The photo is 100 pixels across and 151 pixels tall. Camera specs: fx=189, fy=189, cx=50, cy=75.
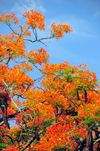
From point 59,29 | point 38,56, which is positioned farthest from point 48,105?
point 59,29

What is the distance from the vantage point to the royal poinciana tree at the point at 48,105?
7.66 metres

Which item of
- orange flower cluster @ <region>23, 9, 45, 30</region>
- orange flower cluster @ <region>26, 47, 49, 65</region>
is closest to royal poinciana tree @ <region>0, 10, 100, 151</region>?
orange flower cluster @ <region>26, 47, 49, 65</region>

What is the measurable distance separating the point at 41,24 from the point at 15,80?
4878 millimetres

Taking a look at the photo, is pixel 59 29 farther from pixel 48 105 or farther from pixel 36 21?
pixel 48 105

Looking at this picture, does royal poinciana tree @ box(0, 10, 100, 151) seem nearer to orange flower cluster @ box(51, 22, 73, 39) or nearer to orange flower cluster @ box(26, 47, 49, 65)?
orange flower cluster @ box(26, 47, 49, 65)

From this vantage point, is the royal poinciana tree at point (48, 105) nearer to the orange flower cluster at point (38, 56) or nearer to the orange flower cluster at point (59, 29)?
the orange flower cluster at point (38, 56)

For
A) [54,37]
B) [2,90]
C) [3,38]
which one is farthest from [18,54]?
[54,37]

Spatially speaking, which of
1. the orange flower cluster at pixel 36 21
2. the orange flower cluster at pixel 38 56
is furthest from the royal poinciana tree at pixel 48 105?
the orange flower cluster at pixel 36 21

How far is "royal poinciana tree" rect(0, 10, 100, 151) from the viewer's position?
7664 mm

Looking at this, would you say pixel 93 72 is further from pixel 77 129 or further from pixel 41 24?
pixel 41 24

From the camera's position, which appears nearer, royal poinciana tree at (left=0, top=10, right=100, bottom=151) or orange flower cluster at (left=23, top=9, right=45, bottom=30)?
royal poinciana tree at (left=0, top=10, right=100, bottom=151)

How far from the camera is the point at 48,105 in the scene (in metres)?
8.21

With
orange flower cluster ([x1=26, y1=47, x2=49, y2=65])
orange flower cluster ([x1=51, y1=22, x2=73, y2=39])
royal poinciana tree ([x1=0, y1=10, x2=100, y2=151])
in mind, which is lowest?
royal poinciana tree ([x1=0, y1=10, x2=100, y2=151])

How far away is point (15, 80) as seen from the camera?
27.9ft
